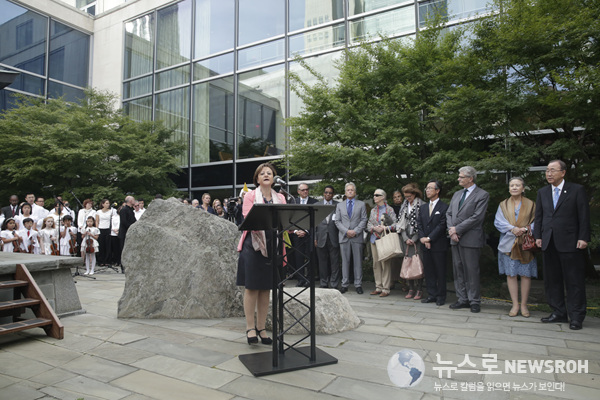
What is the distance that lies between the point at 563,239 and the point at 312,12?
495 inches

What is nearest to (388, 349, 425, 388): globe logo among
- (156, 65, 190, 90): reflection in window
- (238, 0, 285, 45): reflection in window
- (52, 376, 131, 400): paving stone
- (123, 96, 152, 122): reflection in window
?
(52, 376, 131, 400): paving stone

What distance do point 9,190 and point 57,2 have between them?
10.6 metres

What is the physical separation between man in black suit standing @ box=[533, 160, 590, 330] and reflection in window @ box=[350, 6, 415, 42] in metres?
9.07

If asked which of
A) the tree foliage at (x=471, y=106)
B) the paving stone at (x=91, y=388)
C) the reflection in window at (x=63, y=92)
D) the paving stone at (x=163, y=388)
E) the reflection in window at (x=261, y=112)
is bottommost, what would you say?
the paving stone at (x=163, y=388)

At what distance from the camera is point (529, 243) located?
5484mm

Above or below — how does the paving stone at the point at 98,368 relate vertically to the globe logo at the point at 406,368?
above

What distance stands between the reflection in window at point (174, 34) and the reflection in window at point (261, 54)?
3.24 meters

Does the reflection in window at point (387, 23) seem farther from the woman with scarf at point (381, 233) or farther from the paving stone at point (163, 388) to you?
the paving stone at point (163, 388)

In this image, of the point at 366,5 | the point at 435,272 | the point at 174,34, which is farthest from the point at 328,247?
the point at 174,34

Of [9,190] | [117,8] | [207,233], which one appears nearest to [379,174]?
[207,233]

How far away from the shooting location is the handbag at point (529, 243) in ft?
17.9

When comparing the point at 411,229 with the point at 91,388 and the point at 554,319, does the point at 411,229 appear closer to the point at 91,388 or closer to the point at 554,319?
the point at 554,319

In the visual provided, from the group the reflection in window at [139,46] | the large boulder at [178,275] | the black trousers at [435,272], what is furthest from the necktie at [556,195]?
the reflection in window at [139,46]

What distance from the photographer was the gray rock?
4547mm
